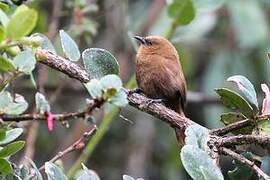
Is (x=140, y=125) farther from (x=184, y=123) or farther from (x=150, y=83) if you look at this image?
(x=184, y=123)

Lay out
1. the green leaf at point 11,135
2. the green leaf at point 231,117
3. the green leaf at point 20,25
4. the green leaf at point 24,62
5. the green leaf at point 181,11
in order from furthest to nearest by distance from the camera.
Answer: the green leaf at point 181,11, the green leaf at point 231,117, the green leaf at point 11,135, the green leaf at point 24,62, the green leaf at point 20,25

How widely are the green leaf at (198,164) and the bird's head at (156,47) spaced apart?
1072 mm

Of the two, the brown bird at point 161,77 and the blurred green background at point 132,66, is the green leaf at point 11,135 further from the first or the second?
the blurred green background at point 132,66

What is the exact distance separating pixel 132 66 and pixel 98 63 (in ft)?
9.09

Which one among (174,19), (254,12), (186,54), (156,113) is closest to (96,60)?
(156,113)

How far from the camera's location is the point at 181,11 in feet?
8.09

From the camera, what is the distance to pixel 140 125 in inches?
153

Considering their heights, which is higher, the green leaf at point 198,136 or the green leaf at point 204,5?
the green leaf at point 198,136

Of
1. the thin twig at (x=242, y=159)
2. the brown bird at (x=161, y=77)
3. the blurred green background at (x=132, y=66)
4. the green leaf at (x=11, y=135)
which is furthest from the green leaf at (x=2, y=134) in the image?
the blurred green background at (x=132, y=66)

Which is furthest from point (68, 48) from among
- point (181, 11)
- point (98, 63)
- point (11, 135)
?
point (181, 11)

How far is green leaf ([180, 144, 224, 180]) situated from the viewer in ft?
3.92

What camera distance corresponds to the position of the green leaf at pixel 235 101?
4.63ft

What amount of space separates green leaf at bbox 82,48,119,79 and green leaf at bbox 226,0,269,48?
2.55 meters

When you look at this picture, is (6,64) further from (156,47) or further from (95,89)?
(156,47)
